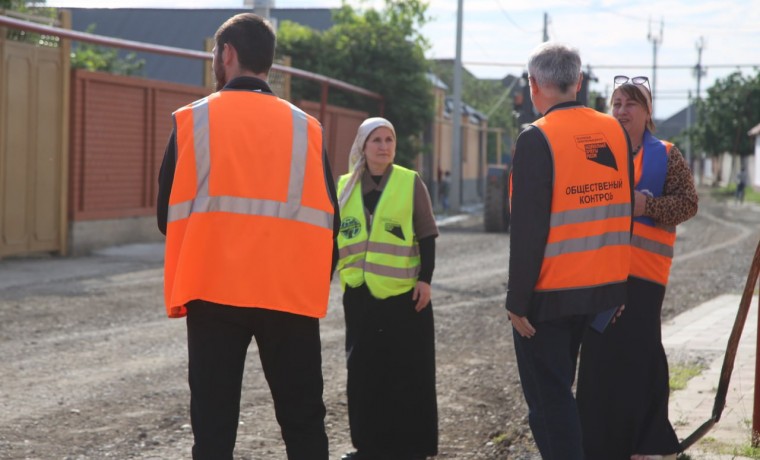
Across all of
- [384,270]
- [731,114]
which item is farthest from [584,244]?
[731,114]

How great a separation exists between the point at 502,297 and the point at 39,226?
261 inches

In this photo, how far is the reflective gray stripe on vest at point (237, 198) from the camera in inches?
147

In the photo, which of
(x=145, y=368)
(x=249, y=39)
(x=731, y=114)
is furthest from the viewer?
(x=731, y=114)

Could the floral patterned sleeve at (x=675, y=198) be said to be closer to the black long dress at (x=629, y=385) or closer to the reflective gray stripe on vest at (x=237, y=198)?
the black long dress at (x=629, y=385)

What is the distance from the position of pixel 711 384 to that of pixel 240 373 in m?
4.17

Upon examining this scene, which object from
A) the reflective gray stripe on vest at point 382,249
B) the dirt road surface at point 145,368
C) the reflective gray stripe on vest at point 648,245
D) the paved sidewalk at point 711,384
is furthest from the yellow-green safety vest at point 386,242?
the paved sidewalk at point 711,384

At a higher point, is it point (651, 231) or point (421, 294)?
point (651, 231)

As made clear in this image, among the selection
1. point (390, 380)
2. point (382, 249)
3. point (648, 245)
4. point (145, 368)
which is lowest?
point (145, 368)

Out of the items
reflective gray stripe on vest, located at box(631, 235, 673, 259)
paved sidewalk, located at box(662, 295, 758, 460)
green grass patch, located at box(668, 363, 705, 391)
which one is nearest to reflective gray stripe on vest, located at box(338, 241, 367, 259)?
reflective gray stripe on vest, located at box(631, 235, 673, 259)

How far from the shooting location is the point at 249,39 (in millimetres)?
3852

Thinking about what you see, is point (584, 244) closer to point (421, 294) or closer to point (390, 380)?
point (421, 294)

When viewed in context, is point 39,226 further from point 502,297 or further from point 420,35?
point 420,35

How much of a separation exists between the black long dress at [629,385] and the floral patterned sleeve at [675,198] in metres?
Result: 0.29

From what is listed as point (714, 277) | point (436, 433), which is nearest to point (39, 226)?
point (714, 277)
